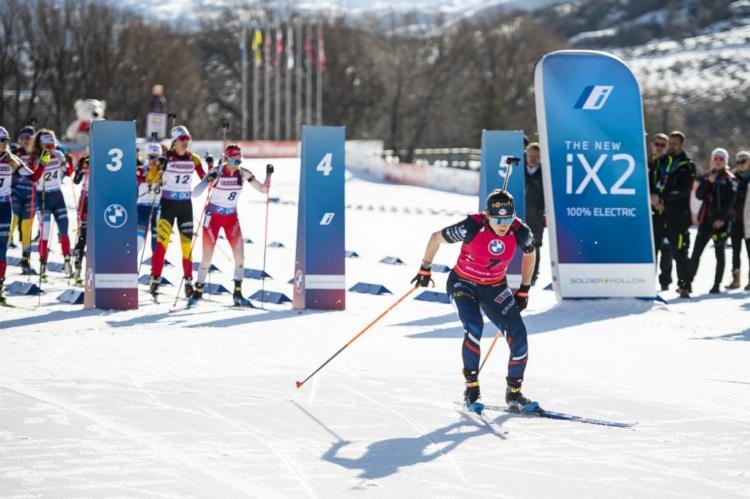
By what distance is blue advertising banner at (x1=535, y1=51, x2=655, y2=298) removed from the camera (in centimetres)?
1545

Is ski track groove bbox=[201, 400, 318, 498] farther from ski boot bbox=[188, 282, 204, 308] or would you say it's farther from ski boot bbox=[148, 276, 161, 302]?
ski boot bbox=[148, 276, 161, 302]

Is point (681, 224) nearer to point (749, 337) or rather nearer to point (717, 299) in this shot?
point (717, 299)

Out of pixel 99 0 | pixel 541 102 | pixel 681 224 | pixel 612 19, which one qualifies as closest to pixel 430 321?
pixel 541 102

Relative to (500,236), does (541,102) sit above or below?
above

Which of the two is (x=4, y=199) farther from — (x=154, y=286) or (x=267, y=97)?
(x=267, y=97)

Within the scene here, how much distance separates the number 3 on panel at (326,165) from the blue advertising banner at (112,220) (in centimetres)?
202

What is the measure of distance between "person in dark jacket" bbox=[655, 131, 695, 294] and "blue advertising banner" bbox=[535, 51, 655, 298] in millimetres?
1241

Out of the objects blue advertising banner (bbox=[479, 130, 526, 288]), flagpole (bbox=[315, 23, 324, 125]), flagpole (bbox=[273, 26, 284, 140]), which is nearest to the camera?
blue advertising banner (bbox=[479, 130, 526, 288])

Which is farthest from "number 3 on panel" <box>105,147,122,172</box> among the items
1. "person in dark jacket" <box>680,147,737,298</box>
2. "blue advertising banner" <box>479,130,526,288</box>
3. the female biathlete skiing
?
"person in dark jacket" <box>680,147,737,298</box>

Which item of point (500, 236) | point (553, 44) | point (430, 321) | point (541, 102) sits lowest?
point (430, 321)

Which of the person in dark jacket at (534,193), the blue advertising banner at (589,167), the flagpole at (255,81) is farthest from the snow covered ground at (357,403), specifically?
the flagpole at (255,81)

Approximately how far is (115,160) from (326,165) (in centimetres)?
228

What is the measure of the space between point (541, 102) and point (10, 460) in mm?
9228

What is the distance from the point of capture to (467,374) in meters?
9.45
